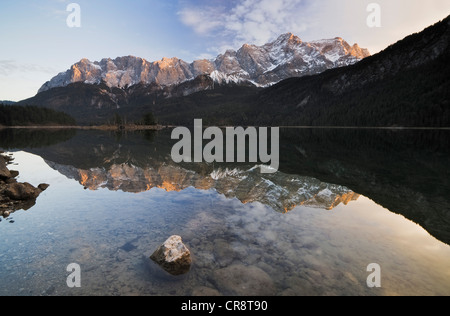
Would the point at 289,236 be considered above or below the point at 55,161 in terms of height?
below

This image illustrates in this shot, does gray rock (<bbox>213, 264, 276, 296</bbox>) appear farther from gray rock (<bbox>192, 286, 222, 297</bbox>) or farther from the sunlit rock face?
the sunlit rock face

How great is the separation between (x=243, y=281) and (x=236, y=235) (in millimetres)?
4320

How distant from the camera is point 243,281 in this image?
31.6 feet

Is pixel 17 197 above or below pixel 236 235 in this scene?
above

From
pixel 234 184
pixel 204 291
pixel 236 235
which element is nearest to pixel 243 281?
pixel 204 291

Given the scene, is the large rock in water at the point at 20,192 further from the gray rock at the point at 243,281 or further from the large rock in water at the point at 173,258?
the gray rock at the point at 243,281

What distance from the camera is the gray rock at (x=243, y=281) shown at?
898 centimetres

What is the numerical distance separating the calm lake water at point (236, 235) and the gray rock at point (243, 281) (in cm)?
4

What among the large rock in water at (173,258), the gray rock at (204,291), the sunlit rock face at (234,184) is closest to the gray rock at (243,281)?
the gray rock at (204,291)

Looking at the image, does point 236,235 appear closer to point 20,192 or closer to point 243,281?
point 243,281
